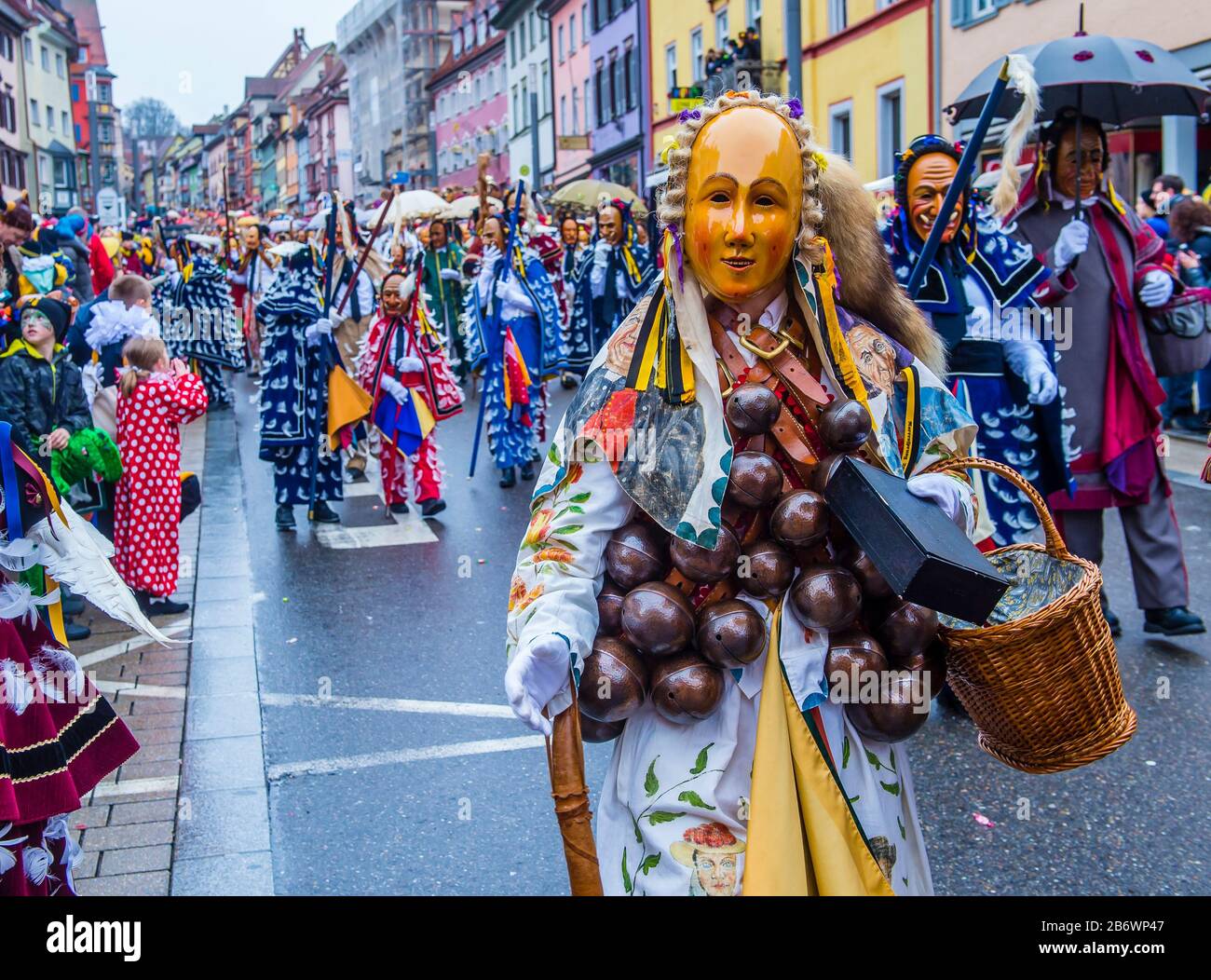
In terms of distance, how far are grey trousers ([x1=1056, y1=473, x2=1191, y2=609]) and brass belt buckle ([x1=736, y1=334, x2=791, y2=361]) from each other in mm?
3498

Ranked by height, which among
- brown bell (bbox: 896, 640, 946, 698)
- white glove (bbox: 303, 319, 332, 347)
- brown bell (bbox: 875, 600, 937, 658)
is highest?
white glove (bbox: 303, 319, 332, 347)

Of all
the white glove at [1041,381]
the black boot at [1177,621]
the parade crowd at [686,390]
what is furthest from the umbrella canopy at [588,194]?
the white glove at [1041,381]

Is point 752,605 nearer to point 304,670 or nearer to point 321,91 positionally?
point 304,670

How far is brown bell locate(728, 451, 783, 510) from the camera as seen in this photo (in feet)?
8.29

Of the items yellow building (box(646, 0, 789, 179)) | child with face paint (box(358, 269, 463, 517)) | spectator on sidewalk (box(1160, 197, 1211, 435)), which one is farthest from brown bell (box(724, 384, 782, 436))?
yellow building (box(646, 0, 789, 179))

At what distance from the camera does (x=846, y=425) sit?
252 centimetres

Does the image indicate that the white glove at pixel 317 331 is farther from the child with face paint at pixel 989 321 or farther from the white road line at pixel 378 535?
the child with face paint at pixel 989 321

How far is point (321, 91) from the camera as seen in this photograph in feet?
356

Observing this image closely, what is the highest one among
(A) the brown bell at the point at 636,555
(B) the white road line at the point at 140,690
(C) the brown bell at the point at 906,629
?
(A) the brown bell at the point at 636,555

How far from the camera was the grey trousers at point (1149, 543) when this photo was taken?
19.0 feet

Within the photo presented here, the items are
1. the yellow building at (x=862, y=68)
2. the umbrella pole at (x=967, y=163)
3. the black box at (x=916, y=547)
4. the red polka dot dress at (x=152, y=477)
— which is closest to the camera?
the black box at (x=916, y=547)

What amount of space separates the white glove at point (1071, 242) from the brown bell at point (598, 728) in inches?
145

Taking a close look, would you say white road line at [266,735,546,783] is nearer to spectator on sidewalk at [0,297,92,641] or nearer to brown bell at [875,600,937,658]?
spectator on sidewalk at [0,297,92,641]
